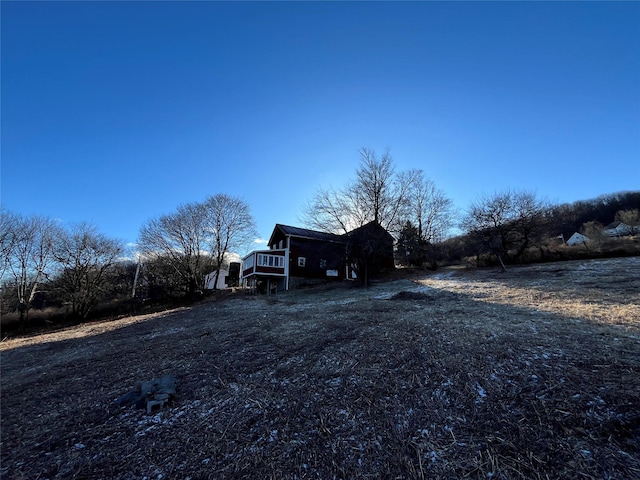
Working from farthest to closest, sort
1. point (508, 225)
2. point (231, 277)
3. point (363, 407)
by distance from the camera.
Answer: point (231, 277) < point (508, 225) < point (363, 407)

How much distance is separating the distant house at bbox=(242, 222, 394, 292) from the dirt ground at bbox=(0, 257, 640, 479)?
14.6 meters

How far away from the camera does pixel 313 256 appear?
96.0ft

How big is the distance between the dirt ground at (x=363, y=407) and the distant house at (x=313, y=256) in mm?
14596

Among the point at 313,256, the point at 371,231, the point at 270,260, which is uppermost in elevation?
the point at 371,231

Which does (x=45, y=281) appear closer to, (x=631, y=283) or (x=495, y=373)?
(x=495, y=373)

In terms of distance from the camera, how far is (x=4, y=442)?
4215 mm

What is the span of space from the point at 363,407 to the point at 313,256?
2536 cm

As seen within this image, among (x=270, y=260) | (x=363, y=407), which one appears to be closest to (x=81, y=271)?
(x=270, y=260)

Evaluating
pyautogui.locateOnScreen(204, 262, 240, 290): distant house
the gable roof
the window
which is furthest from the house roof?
pyautogui.locateOnScreen(204, 262, 240, 290): distant house

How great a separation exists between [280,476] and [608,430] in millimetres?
3507

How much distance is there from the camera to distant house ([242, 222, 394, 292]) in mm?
22234

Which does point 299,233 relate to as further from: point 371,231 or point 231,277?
point 231,277

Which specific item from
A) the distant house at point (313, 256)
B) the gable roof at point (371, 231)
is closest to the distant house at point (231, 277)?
the distant house at point (313, 256)

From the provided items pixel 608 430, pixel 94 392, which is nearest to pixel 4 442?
pixel 94 392
